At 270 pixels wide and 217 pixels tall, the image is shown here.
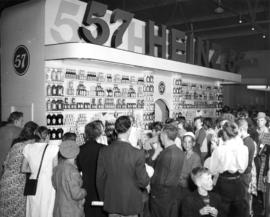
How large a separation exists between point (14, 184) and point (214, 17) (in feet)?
43.0

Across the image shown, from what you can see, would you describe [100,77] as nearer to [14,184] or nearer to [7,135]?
[7,135]

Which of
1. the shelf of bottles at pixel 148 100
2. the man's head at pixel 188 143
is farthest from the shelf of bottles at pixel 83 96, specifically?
the man's head at pixel 188 143

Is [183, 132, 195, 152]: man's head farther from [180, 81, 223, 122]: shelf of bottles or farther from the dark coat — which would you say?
[180, 81, 223, 122]: shelf of bottles

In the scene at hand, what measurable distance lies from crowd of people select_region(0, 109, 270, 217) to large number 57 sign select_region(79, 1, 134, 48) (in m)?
3.24

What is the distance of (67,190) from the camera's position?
3.45 m

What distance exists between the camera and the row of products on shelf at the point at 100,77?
23.5ft

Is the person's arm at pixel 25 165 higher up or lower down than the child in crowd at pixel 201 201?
higher up

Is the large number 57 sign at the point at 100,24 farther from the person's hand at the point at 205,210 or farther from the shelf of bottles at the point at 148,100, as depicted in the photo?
the person's hand at the point at 205,210

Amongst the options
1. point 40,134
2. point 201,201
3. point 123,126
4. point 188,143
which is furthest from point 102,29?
point 201,201

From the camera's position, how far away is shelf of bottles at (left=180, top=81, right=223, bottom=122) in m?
11.4

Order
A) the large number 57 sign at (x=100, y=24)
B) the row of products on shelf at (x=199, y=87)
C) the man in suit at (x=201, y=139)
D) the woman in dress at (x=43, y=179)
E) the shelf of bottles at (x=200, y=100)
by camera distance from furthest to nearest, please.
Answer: the row of products on shelf at (x=199, y=87) < the shelf of bottles at (x=200, y=100) < the large number 57 sign at (x=100, y=24) < the man in suit at (x=201, y=139) < the woman in dress at (x=43, y=179)

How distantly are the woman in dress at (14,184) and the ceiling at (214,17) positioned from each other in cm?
889

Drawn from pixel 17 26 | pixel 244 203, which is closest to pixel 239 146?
pixel 244 203

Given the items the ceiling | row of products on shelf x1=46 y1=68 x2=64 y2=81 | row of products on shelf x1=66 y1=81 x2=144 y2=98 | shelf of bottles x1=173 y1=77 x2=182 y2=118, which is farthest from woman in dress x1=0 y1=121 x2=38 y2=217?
the ceiling
